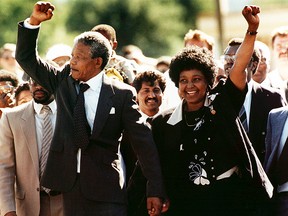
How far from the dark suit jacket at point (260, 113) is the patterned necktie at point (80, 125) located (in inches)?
70.0

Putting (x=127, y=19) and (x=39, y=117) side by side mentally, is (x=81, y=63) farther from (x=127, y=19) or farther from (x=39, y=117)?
(x=127, y=19)

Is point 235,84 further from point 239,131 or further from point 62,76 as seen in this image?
point 62,76

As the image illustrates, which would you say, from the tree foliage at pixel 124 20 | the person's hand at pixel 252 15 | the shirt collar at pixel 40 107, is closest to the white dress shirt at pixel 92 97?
the shirt collar at pixel 40 107

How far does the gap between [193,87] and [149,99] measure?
1918 millimetres

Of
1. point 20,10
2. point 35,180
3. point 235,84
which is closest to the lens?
point 235,84

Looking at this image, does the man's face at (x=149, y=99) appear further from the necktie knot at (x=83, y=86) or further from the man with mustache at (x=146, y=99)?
the necktie knot at (x=83, y=86)

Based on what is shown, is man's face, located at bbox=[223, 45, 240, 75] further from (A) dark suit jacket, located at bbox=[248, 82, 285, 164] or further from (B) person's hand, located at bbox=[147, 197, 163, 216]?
(B) person's hand, located at bbox=[147, 197, 163, 216]

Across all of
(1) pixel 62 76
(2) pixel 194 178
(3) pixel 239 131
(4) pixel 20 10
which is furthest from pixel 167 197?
(4) pixel 20 10

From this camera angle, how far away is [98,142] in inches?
323

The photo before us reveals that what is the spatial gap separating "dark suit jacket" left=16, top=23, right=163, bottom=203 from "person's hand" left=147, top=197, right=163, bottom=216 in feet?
0.15

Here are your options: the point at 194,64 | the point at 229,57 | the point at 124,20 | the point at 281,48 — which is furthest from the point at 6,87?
the point at 124,20

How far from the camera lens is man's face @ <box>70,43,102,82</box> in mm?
8281

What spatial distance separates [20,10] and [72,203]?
55261 mm

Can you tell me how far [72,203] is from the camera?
8211mm
